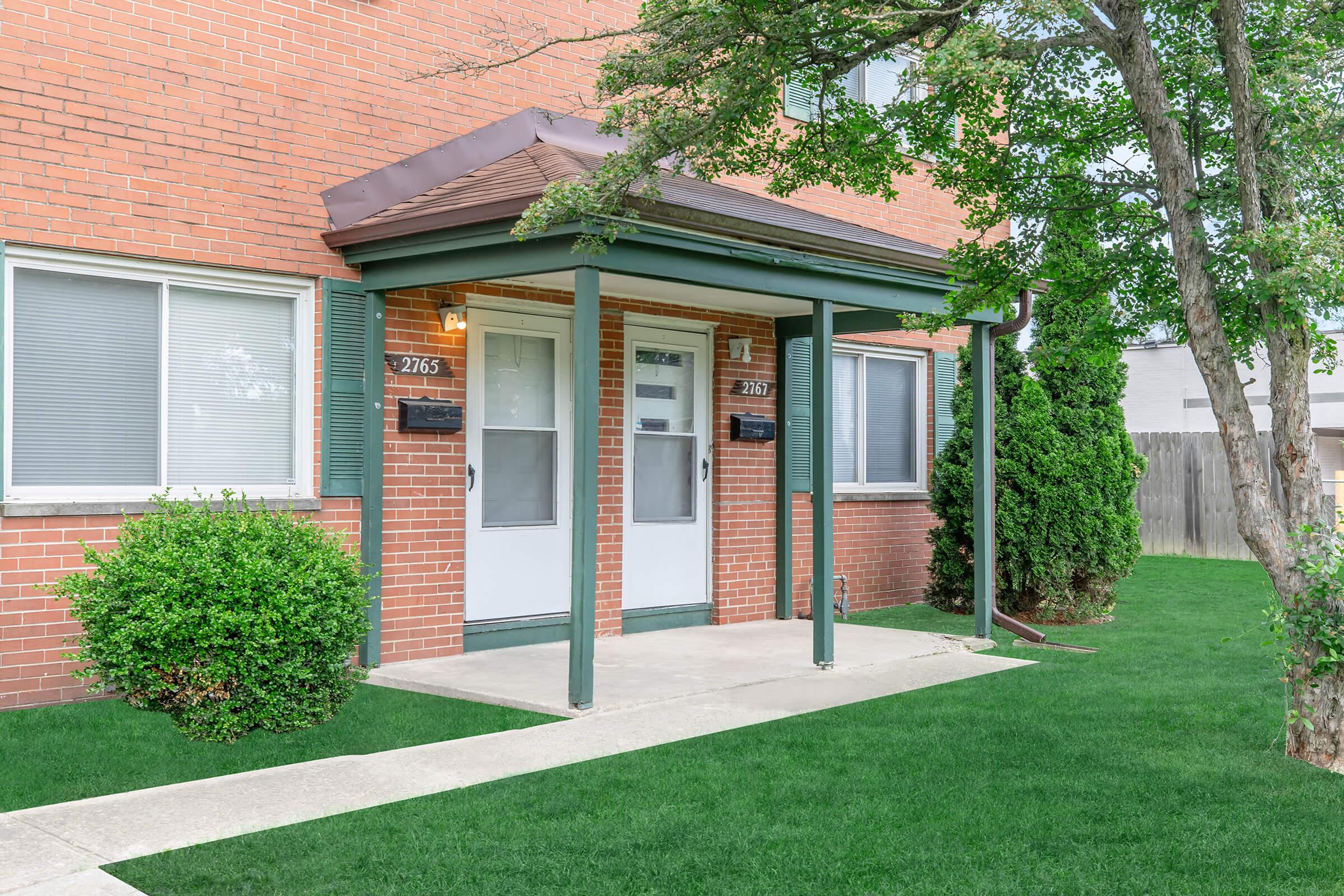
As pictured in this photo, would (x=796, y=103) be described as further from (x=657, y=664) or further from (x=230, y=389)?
(x=230, y=389)

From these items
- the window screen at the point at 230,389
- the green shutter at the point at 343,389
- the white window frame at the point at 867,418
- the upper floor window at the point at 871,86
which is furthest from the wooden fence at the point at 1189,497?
the window screen at the point at 230,389

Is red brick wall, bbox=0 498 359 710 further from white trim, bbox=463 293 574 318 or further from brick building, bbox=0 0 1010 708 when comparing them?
white trim, bbox=463 293 574 318

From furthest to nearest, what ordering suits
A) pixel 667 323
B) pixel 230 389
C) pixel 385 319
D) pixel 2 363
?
pixel 667 323 → pixel 385 319 → pixel 230 389 → pixel 2 363

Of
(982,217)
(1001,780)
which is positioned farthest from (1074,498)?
(1001,780)

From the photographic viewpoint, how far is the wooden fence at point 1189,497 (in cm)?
1764

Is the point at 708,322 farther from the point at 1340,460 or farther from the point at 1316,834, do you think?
the point at 1340,460

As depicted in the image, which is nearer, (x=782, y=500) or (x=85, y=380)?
(x=85, y=380)

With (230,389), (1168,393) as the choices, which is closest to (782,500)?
(230,389)

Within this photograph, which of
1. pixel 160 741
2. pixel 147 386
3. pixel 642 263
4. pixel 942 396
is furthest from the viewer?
pixel 942 396

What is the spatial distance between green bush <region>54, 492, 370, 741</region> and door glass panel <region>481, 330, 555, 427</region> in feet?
9.49

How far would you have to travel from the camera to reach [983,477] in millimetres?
9562

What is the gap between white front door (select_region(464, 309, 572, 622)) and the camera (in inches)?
340

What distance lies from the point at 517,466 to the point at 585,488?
2.33 metres

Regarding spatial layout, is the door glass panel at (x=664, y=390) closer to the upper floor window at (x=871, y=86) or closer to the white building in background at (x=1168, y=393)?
the upper floor window at (x=871, y=86)
